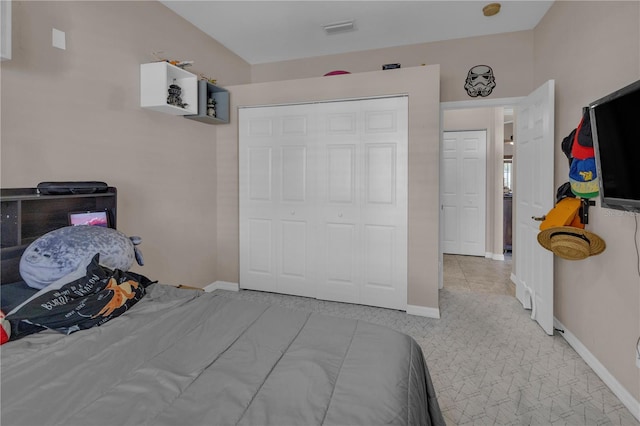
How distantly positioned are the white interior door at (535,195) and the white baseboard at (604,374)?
0.17m

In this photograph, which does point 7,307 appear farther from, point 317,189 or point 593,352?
point 593,352

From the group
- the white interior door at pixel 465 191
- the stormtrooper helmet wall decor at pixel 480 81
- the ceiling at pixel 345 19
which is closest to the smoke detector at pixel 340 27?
the ceiling at pixel 345 19

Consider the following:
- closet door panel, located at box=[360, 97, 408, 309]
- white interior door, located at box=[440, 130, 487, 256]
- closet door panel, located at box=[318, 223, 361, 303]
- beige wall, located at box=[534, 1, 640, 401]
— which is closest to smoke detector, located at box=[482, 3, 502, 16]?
beige wall, located at box=[534, 1, 640, 401]

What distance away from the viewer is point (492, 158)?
530 centimetres

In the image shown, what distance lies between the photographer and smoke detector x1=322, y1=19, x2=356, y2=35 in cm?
324

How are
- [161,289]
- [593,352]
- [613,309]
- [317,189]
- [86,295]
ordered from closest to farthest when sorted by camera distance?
1. [86,295]
2. [161,289]
3. [613,309]
4. [593,352]
5. [317,189]

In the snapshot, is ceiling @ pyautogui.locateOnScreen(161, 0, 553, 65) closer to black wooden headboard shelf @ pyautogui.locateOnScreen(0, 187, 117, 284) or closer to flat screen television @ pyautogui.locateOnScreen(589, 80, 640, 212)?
flat screen television @ pyautogui.locateOnScreen(589, 80, 640, 212)

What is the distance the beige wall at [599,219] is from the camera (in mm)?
1815

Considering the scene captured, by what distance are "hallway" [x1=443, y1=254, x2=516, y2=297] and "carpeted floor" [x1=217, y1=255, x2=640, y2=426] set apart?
51 cm

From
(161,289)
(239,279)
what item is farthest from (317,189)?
(161,289)

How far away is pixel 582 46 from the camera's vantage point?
234cm

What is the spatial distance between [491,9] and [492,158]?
285 cm

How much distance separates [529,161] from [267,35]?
2979 millimetres

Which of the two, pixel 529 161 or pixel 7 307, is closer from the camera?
pixel 7 307
